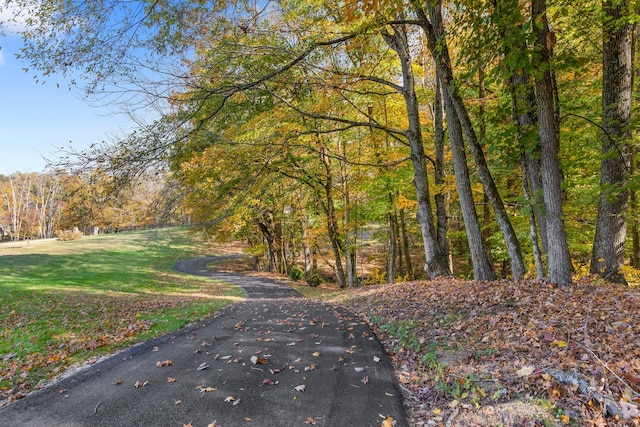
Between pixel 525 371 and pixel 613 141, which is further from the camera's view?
pixel 613 141

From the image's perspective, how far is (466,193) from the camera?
8.52 meters

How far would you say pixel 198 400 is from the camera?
4016mm

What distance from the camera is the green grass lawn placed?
601 cm

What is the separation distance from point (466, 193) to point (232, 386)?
22.3 feet

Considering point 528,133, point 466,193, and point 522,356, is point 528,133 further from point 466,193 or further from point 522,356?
point 522,356

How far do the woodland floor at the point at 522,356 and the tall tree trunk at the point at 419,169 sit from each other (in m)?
3.51

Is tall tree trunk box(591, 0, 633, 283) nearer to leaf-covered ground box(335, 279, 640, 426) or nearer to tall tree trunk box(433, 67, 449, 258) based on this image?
leaf-covered ground box(335, 279, 640, 426)

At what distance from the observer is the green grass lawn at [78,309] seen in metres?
6.01

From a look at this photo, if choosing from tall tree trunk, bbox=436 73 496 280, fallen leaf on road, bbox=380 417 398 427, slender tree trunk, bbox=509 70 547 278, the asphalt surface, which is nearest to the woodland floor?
fallen leaf on road, bbox=380 417 398 427

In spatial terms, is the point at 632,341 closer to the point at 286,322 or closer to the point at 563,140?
the point at 286,322

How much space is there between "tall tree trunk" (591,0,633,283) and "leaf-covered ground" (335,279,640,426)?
2422 millimetres

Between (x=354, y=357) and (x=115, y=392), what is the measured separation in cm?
322

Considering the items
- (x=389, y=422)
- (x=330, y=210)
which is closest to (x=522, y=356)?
(x=389, y=422)

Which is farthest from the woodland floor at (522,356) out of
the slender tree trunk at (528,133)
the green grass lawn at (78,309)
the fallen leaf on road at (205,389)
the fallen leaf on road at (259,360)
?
the green grass lawn at (78,309)
